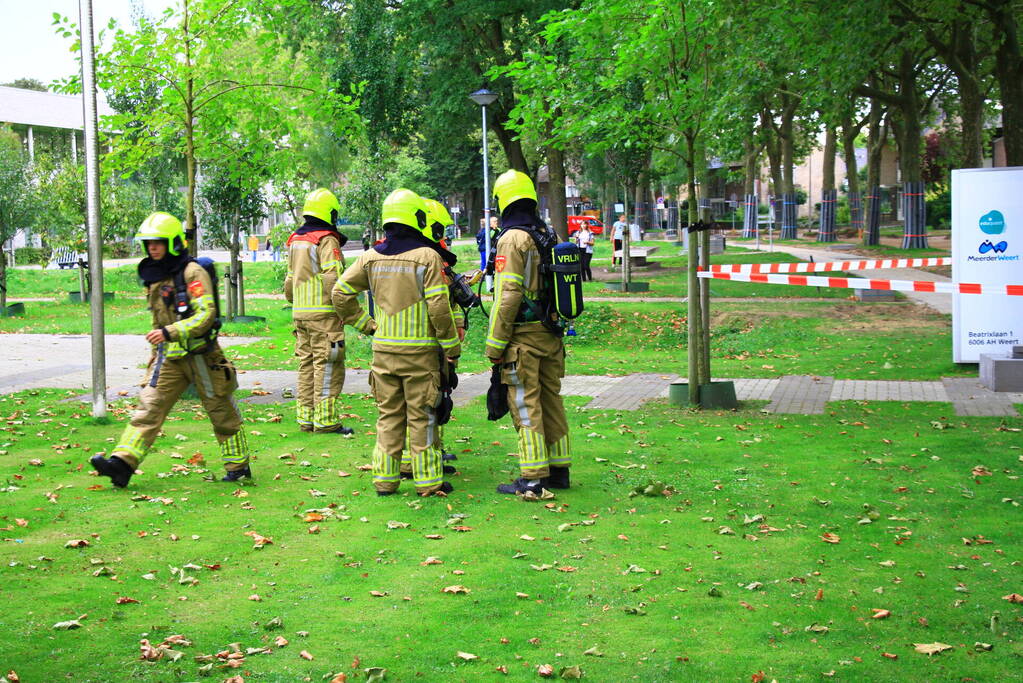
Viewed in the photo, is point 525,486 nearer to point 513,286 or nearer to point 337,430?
point 513,286

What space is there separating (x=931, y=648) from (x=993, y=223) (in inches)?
370

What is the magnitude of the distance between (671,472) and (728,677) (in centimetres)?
396

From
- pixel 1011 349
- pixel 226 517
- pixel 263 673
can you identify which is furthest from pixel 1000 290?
pixel 263 673

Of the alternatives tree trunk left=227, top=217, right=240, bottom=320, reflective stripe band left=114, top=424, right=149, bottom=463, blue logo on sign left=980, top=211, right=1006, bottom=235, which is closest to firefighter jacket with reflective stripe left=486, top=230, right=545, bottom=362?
reflective stripe band left=114, top=424, right=149, bottom=463

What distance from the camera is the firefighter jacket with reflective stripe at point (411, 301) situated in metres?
7.44

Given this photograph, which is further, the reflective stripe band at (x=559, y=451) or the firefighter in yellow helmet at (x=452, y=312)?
the reflective stripe band at (x=559, y=451)

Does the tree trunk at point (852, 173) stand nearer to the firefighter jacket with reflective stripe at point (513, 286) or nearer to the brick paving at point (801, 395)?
the brick paving at point (801, 395)

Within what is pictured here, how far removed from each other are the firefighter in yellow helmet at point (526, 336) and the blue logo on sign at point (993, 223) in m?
7.53

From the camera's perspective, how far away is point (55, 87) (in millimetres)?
12508

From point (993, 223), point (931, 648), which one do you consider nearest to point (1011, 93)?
point (993, 223)

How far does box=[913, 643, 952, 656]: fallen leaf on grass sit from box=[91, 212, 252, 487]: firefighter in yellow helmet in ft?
16.3

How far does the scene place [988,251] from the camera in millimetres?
13141

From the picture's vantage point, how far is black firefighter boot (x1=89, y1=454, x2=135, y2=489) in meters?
7.70

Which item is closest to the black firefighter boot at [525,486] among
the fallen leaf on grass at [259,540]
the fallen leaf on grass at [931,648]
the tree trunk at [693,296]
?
the fallen leaf on grass at [259,540]
